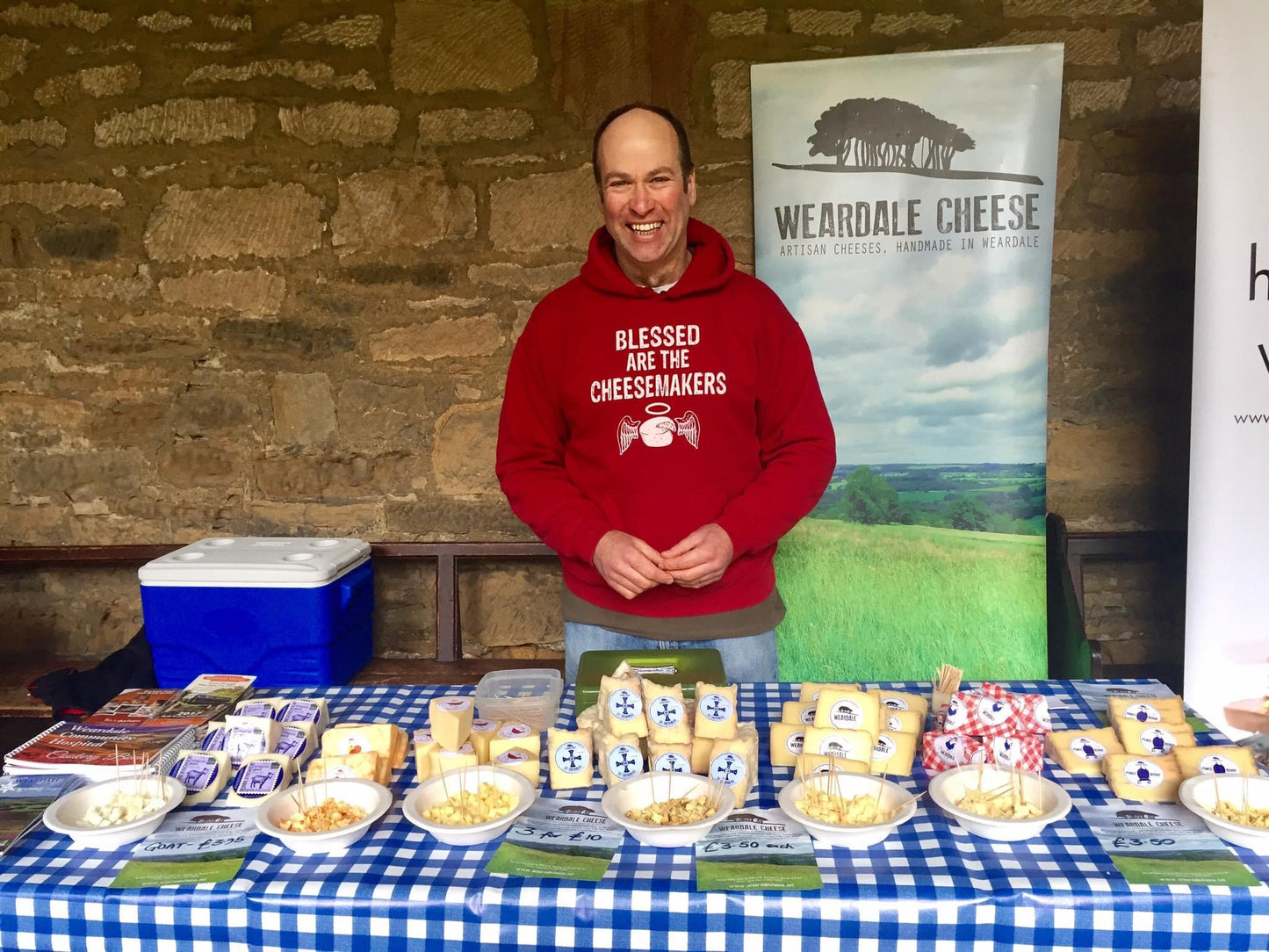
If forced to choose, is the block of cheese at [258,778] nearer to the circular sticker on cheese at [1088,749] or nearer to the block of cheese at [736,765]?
the block of cheese at [736,765]

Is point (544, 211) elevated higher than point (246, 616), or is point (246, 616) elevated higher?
point (544, 211)

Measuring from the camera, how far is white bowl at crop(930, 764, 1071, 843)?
54.1 inches

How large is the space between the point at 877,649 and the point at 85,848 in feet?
8.30

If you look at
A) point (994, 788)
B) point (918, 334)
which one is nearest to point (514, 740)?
point (994, 788)

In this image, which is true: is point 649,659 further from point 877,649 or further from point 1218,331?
point 1218,331

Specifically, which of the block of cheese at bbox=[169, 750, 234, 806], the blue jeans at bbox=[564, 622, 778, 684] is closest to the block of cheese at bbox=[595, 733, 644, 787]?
the block of cheese at bbox=[169, 750, 234, 806]

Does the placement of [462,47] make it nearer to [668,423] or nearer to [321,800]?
[668,423]

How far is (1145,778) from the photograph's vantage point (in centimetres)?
151

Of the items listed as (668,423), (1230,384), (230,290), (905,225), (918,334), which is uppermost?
(905,225)

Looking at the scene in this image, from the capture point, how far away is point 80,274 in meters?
3.60

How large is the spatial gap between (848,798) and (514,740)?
0.53 m

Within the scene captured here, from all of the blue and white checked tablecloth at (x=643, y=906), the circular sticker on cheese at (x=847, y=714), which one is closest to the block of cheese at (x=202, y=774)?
the blue and white checked tablecloth at (x=643, y=906)

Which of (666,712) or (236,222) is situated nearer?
(666,712)

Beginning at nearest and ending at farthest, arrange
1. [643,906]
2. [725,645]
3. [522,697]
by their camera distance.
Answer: [643,906]
[522,697]
[725,645]
